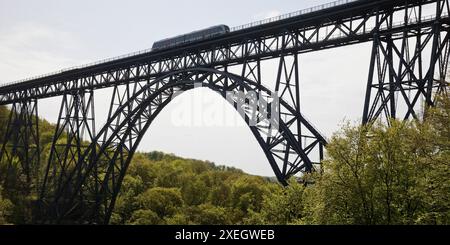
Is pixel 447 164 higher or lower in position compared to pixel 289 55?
lower

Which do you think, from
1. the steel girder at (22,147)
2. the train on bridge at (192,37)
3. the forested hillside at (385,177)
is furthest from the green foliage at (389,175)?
the steel girder at (22,147)

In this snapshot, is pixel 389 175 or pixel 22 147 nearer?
pixel 389 175

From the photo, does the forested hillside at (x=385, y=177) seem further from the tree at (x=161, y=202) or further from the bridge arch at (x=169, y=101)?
the tree at (x=161, y=202)

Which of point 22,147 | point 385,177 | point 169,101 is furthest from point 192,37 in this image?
point 22,147

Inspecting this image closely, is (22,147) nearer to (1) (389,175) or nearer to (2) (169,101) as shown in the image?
(2) (169,101)

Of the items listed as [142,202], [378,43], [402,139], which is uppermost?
[378,43]

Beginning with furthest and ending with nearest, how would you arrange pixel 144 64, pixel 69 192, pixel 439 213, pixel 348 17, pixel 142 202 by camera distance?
1. pixel 142 202
2. pixel 69 192
3. pixel 144 64
4. pixel 348 17
5. pixel 439 213

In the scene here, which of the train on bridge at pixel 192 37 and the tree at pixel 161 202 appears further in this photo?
the tree at pixel 161 202

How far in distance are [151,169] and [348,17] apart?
43.6 meters

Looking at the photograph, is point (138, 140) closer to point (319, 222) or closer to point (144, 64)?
point (144, 64)

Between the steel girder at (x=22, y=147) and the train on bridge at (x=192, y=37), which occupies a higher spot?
the train on bridge at (x=192, y=37)

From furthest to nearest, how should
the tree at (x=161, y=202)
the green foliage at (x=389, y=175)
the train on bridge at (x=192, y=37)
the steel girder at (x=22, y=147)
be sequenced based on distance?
the tree at (x=161, y=202)
the steel girder at (x=22, y=147)
the train on bridge at (x=192, y=37)
the green foliage at (x=389, y=175)
